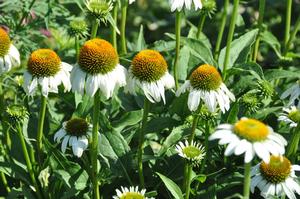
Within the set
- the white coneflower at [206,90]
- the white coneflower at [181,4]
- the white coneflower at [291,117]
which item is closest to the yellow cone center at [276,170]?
the white coneflower at [206,90]

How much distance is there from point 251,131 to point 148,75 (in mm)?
405

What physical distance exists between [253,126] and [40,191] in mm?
918

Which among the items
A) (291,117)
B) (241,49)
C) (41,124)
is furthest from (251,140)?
(241,49)

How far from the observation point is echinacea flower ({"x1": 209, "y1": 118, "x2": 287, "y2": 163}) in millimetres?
1441

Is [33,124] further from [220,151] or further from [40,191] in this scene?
[220,151]

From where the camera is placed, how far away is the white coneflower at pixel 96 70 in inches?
66.5

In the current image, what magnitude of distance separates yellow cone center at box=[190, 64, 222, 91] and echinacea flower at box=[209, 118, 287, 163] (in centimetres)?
32

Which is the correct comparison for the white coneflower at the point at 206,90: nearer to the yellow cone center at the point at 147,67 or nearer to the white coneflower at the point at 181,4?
the yellow cone center at the point at 147,67

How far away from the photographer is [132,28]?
13.9 ft

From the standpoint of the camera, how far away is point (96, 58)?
5.57ft

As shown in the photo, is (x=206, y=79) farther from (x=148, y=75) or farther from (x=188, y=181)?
(x=188, y=181)

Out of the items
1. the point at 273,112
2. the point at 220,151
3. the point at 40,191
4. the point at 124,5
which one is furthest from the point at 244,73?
the point at 40,191

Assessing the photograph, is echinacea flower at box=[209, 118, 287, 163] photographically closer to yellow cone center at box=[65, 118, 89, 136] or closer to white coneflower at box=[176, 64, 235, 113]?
white coneflower at box=[176, 64, 235, 113]

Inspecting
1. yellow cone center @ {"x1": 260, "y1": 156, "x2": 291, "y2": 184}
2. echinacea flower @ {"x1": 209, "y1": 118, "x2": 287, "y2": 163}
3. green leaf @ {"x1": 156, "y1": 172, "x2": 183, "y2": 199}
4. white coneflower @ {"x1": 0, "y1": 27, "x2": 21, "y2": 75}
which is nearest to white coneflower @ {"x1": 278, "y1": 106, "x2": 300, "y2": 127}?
yellow cone center @ {"x1": 260, "y1": 156, "x2": 291, "y2": 184}
